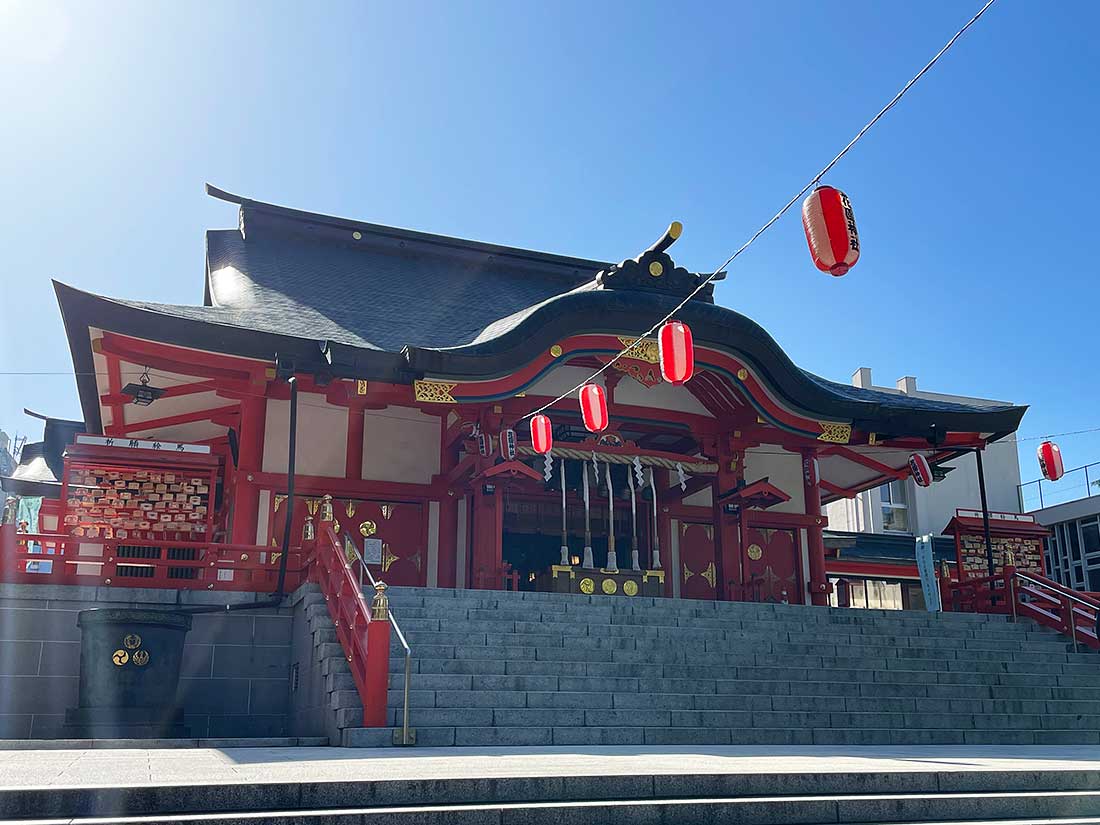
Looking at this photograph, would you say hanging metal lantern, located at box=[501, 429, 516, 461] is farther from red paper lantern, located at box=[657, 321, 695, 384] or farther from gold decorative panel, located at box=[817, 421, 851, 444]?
gold decorative panel, located at box=[817, 421, 851, 444]

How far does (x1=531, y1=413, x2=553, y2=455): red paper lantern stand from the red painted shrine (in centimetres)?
48

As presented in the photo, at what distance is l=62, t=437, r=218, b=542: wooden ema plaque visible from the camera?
12.3 metres

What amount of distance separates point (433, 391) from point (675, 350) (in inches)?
144

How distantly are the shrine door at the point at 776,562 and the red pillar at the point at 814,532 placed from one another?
40cm

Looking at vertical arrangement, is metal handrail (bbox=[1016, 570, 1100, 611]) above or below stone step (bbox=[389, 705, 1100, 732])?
above

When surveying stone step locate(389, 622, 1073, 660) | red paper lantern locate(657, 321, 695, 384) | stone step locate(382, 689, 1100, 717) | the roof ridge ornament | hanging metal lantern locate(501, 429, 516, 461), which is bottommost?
stone step locate(382, 689, 1100, 717)

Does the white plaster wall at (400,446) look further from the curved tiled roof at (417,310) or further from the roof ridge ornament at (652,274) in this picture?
the roof ridge ornament at (652,274)

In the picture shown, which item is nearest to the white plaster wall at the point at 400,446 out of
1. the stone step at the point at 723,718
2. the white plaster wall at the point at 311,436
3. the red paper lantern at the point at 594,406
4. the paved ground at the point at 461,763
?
the white plaster wall at the point at 311,436

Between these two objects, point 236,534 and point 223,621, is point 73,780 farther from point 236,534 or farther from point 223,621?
point 236,534

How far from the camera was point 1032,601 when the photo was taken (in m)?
15.8

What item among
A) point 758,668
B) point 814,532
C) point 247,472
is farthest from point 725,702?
point 814,532

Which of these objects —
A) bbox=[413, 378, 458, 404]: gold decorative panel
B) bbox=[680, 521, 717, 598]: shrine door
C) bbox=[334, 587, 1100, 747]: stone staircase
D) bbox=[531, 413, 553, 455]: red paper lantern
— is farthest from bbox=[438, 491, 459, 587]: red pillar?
bbox=[680, 521, 717, 598]: shrine door

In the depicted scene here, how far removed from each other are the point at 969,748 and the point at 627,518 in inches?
354

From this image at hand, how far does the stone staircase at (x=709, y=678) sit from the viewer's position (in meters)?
9.42
